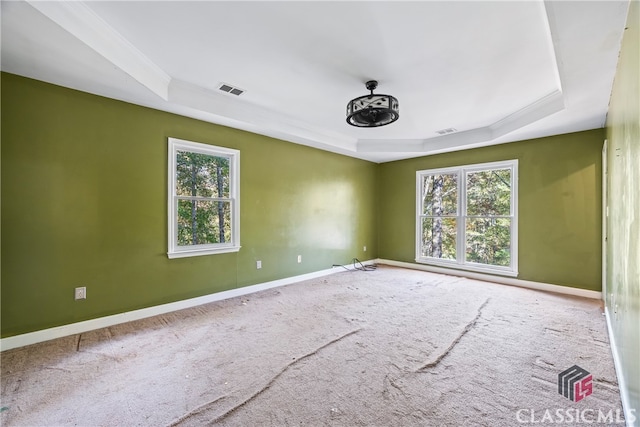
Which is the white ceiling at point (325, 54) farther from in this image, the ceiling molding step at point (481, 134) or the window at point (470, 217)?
the window at point (470, 217)

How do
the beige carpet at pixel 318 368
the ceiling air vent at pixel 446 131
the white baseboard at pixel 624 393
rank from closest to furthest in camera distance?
1. the white baseboard at pixel 624 393
2. the beige carpet at pixel 318 368
3. the ceiling air vent at pixel 446 131

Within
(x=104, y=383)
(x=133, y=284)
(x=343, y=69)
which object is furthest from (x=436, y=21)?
(x=133, y=284)

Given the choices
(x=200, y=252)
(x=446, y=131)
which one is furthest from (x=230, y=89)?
(x=446, y=131)

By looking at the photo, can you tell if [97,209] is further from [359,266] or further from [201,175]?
[359,266]

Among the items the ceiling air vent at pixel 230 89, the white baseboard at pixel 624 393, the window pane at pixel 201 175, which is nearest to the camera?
the white baseboard at pixel 624 393

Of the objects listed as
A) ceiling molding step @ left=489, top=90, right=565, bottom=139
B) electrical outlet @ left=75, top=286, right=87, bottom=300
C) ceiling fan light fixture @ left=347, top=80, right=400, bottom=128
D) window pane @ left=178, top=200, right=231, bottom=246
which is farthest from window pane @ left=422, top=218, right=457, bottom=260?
electrical outlet @ left=75, top=286, right=87, bottom=300

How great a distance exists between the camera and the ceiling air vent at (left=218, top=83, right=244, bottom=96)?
316cm

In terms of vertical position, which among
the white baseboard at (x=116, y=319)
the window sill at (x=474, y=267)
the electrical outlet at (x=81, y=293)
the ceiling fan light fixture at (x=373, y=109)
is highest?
the ceiling fan light fixture at (x=373, y=109)

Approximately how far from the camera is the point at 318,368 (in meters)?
2.12

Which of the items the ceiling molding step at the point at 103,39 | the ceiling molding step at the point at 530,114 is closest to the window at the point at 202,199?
the ceiling molding step at the point at 103,39

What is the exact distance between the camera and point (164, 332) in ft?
9.04

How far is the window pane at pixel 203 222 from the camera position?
11.7 feet

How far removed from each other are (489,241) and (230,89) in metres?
4.84

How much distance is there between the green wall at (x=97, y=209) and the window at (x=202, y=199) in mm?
104
